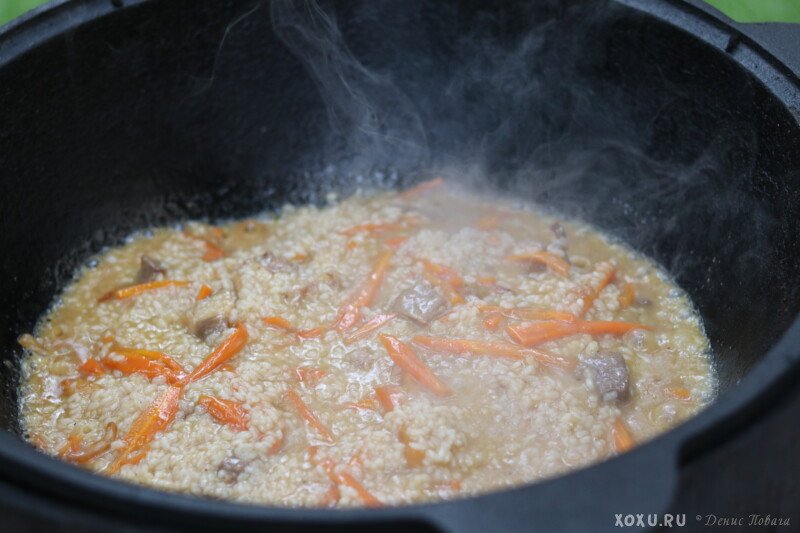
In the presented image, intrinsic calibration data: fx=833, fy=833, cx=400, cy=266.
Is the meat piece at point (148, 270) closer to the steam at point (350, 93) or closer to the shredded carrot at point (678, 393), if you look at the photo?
the steam at point (350, 93)

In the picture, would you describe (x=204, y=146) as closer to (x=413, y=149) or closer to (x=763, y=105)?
(x=413, y=149)

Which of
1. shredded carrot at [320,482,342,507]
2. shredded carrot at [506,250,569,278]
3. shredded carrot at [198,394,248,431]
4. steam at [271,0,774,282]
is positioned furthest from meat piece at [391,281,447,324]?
steam at [271,0,774,282]

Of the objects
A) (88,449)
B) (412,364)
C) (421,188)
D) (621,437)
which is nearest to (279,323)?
(412,364)

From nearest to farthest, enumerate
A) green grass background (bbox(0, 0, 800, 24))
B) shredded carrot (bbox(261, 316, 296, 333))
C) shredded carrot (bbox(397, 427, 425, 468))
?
shredded carrot (bbox(397, 427, 425, 468)) < shredded carrot (bbox(261, 316, 296, 333)) < green grass background (bbox(0, 0, 800, 24))

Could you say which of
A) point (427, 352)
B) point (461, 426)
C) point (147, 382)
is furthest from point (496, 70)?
point (147, 382)

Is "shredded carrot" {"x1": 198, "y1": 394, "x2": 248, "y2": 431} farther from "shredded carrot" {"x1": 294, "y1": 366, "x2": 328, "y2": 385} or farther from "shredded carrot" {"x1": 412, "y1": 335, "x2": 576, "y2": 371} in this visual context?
"shredded carrot" {"x1": 412, "y1": 335, "x2": 576, "y2": 371}

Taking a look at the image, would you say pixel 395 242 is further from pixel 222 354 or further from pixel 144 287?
pixel 144 287

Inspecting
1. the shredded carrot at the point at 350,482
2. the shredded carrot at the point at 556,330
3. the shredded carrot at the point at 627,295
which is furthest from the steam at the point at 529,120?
the shredded carrot at the point at 350,482
